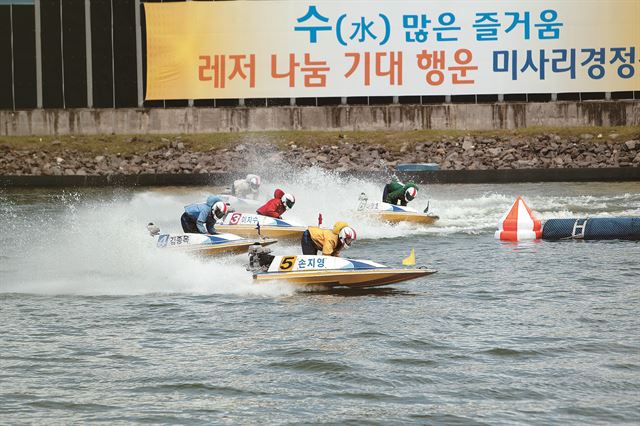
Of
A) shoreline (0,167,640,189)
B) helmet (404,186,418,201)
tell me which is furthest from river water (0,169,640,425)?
shoreline (0,167,640,189)

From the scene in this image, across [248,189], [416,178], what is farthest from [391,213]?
[416,178]

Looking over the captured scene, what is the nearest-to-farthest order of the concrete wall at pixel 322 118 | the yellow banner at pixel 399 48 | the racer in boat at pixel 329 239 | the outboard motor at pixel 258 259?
the racer in boat at pixel 329 239 < the outboard motor at pixel 258 259 < the yellow banner at pixel 399 48 < the concrete wall at pixel 322 118

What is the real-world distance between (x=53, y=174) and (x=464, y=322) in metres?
40.7

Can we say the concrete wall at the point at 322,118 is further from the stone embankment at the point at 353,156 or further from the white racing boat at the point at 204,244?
the white racing boat at the point at 204,244

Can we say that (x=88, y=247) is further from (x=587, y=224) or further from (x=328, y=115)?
(x=328, y=115)

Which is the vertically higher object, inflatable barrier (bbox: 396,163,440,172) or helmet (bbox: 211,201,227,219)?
A: inflatable barrier (bbox: 396,163,440,172)

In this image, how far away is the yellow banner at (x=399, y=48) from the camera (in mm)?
55344

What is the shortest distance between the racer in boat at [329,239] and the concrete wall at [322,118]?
36.1 m

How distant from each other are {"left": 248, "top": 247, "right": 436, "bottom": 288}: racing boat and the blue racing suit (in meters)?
4.42

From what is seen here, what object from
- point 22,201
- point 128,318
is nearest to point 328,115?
point 22,201

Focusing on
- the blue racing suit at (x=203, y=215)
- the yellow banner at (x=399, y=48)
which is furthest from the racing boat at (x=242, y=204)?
the yellow banner at (x=399, y=48)

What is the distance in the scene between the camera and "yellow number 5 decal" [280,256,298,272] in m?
20.5

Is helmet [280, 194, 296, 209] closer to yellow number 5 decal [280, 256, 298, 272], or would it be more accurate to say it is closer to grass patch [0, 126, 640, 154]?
yellow number 5 decal [280, 256, 298, 272]

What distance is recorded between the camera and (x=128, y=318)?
754 inches
